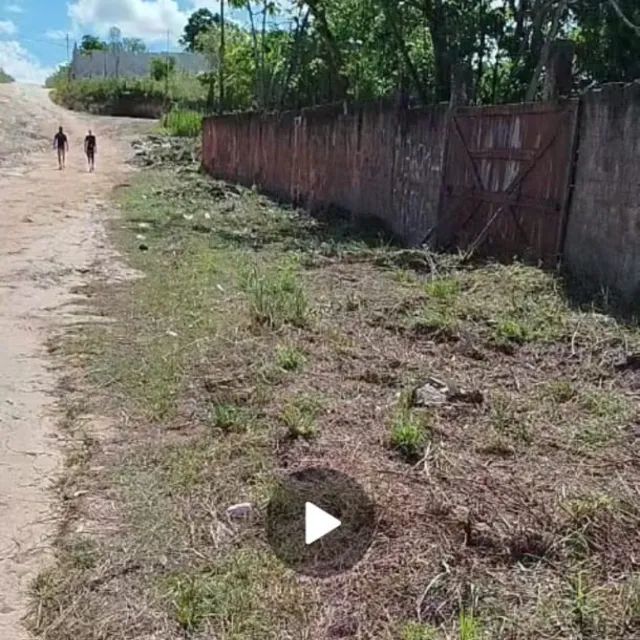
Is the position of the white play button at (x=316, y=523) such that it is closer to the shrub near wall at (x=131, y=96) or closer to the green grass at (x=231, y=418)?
the green grass at (x=231, y=418)

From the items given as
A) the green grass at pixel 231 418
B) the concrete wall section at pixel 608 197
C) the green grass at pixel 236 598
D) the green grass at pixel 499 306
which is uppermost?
the concrete wall section at pixel 608 197

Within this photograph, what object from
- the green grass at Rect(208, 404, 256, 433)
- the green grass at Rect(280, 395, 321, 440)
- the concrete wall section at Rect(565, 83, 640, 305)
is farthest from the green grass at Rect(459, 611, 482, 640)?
the concrete wall section at Rect(565, 83, 640, 305)

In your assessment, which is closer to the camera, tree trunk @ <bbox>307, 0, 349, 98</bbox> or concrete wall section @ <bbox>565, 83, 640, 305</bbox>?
concrete wall section @ <bbox>565, 83, 640, 305</bbox>

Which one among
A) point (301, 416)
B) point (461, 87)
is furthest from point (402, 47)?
point (301, 416)

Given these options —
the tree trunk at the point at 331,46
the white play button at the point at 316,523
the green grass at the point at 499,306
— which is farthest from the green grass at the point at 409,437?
the tree trunk at the point at 331,46

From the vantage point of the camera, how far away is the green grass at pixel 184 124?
31578 mm

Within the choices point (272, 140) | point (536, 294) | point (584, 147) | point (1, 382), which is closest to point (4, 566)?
point (1, 382)

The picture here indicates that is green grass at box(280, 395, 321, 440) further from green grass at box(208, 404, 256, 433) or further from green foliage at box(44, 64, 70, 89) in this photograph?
green foliage at box(44, 64, 70, 89)

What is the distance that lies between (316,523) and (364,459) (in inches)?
20.5

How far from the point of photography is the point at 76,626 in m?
2.25

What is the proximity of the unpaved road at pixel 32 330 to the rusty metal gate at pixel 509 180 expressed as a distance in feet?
12.8
